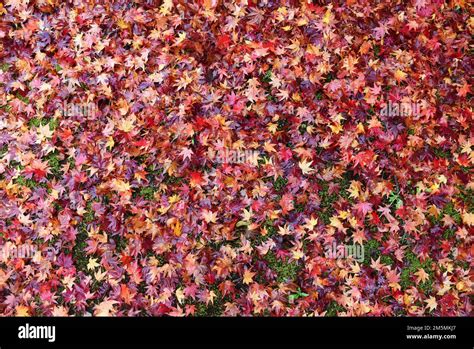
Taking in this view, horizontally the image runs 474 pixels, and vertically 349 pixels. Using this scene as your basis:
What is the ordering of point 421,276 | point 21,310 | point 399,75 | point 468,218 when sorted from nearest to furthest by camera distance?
1. point 21,310
2. point 421,276
3. point 468,218
4. point 399,75

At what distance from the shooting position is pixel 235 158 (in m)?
3.29

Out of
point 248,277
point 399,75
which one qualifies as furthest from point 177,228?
point 399,75

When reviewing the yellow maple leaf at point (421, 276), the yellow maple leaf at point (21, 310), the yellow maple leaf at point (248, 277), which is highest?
the yellow maple leaf at point (248, 277)

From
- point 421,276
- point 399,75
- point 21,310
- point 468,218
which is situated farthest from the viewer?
point 399,75

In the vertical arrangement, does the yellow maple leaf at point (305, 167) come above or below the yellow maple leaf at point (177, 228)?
above

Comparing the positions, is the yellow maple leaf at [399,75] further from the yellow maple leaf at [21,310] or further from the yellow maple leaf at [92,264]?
the yellow maple leaf at [21,310]

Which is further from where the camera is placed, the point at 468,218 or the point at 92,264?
the point at 468,218

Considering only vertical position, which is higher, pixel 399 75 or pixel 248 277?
pixel 399 75

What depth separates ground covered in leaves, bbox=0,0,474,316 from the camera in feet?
10.2

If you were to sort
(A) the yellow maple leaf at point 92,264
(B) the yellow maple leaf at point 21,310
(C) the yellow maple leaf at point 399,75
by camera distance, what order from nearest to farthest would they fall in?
(B) the yellow maple leaf at point 21,310 < (A) the yellow maple leaf at point 92,264 < (C) the yellow maple leaf at point 399,75

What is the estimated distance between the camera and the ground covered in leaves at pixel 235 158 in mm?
3100

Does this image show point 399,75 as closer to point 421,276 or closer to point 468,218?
point 468,218

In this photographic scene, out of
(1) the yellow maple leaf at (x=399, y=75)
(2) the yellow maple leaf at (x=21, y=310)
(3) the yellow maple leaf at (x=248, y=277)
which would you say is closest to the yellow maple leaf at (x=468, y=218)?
(1) the yellow maple leaf at (x=399, y=75)

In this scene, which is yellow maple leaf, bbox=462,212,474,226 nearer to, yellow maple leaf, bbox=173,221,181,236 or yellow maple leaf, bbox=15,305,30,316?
yellow maple leaf, bbox=173,221,181,236
